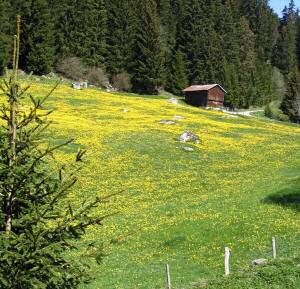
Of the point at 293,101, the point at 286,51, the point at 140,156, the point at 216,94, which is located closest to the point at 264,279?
the point at 140,156

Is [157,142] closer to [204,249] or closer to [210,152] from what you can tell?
[210,152]

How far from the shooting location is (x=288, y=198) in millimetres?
34156

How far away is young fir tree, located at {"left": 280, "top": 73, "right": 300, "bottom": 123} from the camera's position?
4272 inches

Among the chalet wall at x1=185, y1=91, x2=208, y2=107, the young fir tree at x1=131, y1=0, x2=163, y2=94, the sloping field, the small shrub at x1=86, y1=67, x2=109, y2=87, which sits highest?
the young fir tree at x1=131, y1=0, x2=163, y2=94

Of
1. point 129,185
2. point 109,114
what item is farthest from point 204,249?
point 109,114

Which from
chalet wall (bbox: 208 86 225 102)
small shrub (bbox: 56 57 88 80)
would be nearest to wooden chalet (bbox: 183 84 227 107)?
chalet wall (bbox: 208 86 225 102)

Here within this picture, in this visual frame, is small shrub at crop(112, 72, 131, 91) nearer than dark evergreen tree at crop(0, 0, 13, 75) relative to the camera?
No

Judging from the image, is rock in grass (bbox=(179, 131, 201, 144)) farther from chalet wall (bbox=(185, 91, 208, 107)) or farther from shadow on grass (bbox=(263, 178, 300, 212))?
chalet wall (bbox=(185, 91, 208, 107))

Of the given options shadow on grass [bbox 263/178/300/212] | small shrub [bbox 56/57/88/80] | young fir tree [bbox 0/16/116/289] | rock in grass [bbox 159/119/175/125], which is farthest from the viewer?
small shrub [bbox 56/57/88/80]

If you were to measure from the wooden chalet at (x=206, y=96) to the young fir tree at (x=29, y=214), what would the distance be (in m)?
91.1

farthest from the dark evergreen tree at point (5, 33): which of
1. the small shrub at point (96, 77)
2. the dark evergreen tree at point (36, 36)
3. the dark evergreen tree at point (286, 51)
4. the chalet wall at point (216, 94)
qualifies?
the dark evergreen tree at point (286, 51)

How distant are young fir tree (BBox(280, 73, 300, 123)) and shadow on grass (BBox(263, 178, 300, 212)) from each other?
74877mm

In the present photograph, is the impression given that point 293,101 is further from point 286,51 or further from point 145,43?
point 286,51

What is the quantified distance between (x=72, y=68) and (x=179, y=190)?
6814cm
